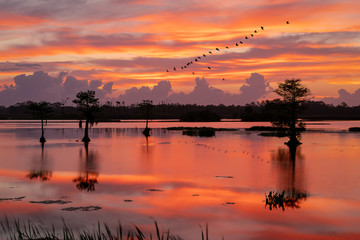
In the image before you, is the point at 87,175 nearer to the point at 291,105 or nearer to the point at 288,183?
the point at 288,183

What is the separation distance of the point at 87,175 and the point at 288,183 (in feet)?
59.6

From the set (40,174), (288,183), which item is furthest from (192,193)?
(40,174)

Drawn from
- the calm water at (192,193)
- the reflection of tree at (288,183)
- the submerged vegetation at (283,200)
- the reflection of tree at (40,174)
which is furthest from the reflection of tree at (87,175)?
the reflection of tree at (288,183)

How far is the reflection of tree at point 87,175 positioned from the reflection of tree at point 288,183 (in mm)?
13414

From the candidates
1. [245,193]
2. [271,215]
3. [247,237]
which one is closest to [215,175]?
[245,193]

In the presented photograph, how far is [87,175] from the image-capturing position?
135 feet

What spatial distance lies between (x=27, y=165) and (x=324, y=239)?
36.7 meters

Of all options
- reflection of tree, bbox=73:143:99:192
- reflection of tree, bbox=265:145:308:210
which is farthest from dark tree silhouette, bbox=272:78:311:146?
reflection of tree, bbox=73:143:99:192

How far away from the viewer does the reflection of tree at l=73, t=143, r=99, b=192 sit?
3430 cm

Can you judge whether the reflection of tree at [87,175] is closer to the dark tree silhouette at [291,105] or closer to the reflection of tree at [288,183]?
the reflection of tree at [288,183]

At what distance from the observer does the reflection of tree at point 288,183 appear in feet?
91.8

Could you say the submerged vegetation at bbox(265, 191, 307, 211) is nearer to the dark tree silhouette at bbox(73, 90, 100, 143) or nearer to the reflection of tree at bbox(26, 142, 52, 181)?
the reflection of tree at bbox(26, 142, 52, 181)

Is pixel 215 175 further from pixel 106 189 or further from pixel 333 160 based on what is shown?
pixel 333 160

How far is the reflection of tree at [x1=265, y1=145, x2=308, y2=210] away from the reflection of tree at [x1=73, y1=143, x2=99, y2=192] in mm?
13414
